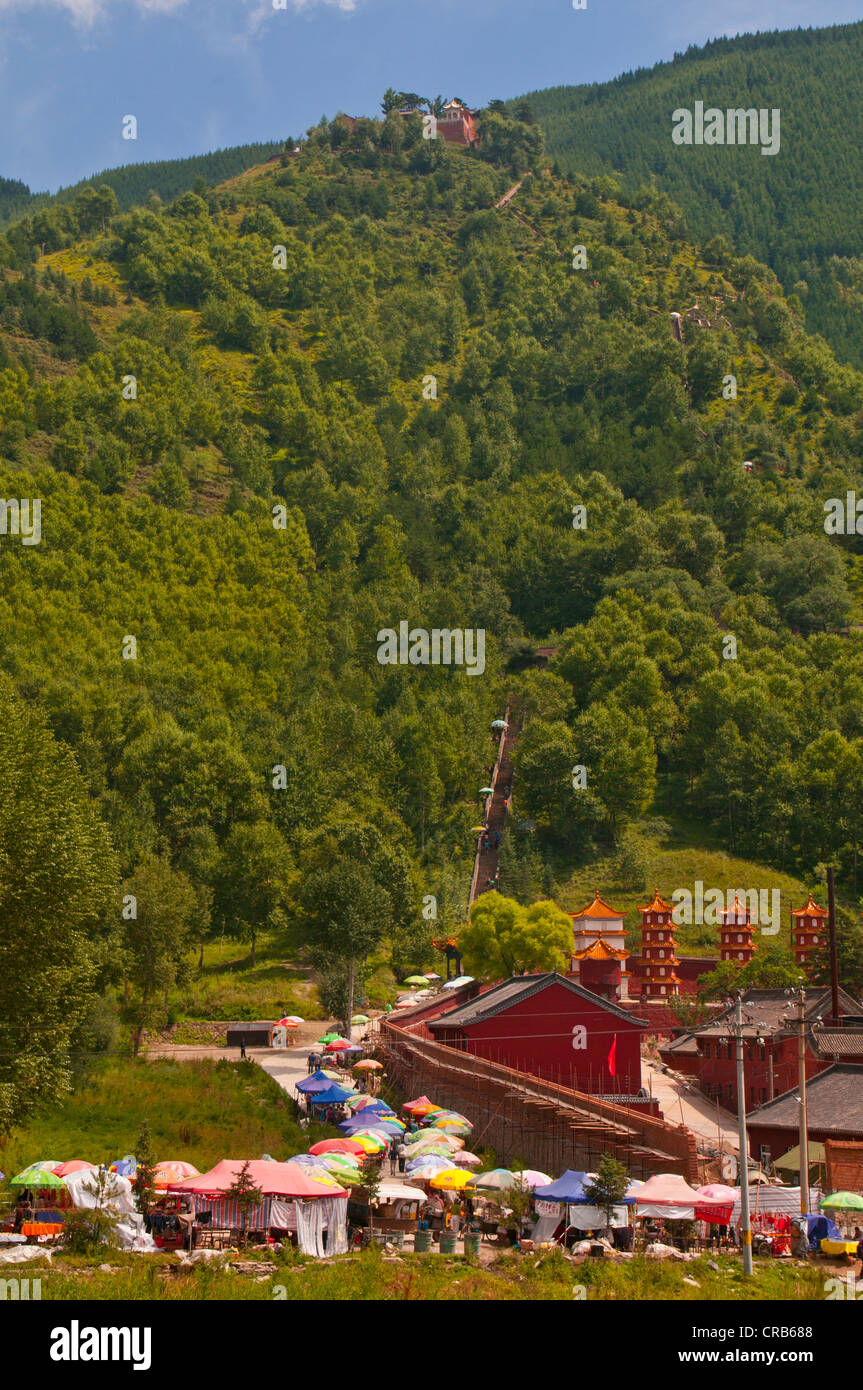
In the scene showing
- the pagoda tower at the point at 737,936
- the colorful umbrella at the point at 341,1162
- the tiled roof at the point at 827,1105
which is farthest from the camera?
the pagoda tower at the point at 737,936

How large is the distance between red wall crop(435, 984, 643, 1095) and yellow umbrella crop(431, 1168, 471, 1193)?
1716 centimetres

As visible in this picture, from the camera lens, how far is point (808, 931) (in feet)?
257

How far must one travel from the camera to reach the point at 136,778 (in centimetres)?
8669

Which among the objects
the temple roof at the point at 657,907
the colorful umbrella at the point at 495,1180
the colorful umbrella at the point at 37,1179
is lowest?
the colorful umbrella at the point at 495,1180

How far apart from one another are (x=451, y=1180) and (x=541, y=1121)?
656 cm

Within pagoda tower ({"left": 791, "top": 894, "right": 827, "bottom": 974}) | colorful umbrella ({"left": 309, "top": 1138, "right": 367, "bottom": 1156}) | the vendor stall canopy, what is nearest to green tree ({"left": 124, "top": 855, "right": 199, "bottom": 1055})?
colorful umbrella ({"left": 309, "top": 1138, "right": 367, "bottom": 1156})

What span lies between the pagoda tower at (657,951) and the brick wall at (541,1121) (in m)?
26.2

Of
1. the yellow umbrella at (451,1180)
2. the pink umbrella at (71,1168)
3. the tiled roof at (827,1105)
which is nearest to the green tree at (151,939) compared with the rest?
the pink umbrella at (71,1168)

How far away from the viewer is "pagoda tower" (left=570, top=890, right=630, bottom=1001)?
69.2 meters

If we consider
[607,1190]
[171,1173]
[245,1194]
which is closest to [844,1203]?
[607,1190]

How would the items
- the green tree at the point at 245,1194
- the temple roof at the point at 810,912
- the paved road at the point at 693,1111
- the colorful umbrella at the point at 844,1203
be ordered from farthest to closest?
the temple roof at the point at 810,912 → the paved road at the point at 693,1111 → the colorful umbrella at the point at 844,1203 → the green tree at the point at 245,1194

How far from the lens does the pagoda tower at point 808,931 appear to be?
255 ft

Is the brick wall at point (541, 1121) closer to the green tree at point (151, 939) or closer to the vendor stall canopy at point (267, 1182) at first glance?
the vendor stall canopy at point (267, 1182)

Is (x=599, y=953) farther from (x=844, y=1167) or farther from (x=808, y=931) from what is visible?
(x=844, y=1167)
